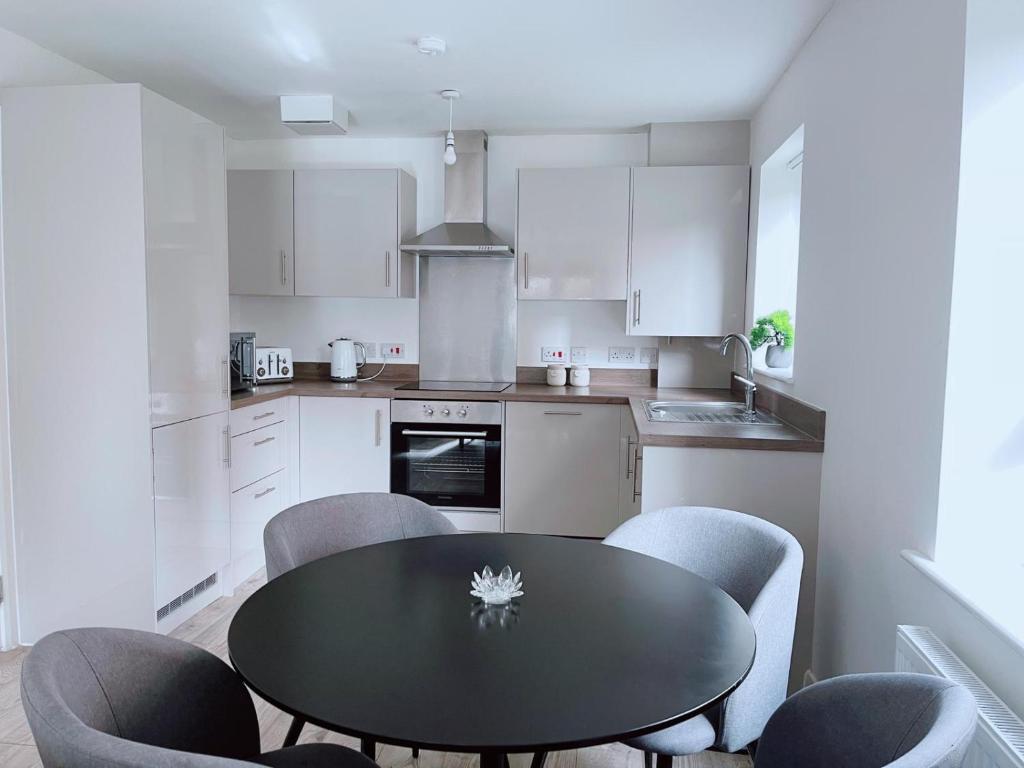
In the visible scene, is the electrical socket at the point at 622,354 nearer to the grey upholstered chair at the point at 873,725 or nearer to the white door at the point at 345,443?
the white door at the point at 345,443

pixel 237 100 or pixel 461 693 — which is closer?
pixel 461 693

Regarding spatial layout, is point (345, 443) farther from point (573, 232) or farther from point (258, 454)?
point (573, 232)

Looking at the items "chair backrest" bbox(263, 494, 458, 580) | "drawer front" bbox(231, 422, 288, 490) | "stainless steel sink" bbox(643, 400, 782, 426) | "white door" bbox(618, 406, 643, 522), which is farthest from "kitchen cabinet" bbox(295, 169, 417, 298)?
"chair backrest" bbox(263, 494, 458, 580)

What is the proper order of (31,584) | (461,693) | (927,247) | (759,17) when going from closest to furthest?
(461,693) < (927,247) < (759,17) < (31,584)

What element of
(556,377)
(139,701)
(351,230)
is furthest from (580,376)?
(139,701)

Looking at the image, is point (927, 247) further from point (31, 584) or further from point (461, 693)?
point (31, 584)

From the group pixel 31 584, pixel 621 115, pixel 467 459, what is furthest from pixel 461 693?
pixel 621 115

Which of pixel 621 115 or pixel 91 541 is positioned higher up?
pixel 621 115

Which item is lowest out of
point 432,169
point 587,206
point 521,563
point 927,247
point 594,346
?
point 521,563

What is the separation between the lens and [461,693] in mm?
1063

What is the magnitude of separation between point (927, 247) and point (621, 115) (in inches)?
99.4

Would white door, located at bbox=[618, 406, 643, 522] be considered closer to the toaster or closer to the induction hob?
the induction hob

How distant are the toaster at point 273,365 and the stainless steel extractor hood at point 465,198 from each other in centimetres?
94

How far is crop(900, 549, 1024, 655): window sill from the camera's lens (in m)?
1.22
